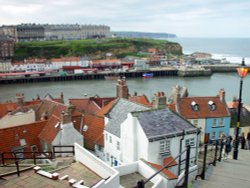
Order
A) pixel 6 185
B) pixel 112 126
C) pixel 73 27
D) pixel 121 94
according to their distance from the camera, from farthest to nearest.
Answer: pixel 73 27 < pixel 121 94 < pixel 112 126 < pixel 6 185

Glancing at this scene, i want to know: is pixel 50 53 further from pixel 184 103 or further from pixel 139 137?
pixel 139 137

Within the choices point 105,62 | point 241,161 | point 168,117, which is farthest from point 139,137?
point 105,62

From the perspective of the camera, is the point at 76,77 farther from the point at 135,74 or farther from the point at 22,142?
the point at 22,142

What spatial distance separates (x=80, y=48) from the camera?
439 ft

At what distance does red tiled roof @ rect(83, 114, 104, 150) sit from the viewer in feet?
64.3

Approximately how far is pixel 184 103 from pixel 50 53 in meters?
111

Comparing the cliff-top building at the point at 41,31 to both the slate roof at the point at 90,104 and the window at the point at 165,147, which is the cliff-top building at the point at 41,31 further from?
the window at the point at 165,147

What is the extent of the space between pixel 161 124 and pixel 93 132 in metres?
7.32

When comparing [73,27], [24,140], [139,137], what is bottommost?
[24,140]

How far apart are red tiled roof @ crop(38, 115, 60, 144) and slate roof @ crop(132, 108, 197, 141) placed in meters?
6.34

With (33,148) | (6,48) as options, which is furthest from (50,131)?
(6,48)

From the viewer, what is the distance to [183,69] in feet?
312

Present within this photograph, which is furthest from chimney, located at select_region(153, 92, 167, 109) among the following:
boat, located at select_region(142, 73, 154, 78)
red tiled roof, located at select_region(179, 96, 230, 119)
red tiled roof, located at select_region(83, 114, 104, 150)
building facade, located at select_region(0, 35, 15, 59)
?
building facade, located at select_region(0, 35, 15, 59)

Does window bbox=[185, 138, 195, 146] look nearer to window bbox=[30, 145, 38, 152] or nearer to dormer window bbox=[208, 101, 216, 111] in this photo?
window bbox=[30, 145, 38, 152]
